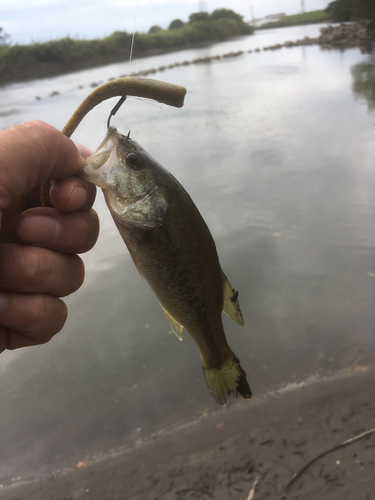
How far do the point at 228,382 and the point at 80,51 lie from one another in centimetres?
2911

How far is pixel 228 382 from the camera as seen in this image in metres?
1.51

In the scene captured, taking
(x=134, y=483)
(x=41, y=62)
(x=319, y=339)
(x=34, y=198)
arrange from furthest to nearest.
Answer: (x=41, y=62) < (x=319, y=339) < (x=134, y=483) < (x=34, y=198)

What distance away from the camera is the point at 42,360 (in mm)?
4426

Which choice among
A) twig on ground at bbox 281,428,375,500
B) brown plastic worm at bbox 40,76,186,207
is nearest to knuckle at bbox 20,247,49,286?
brown plastic worm at bbox 40,76,186,207

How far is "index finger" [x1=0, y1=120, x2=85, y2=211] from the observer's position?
1.25 metres

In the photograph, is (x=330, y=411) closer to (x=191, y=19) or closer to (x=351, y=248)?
(x=351, y=248)

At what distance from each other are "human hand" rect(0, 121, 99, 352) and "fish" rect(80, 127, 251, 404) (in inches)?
4.3

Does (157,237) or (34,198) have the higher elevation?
(34,198)

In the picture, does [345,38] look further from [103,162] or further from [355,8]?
[103,162]

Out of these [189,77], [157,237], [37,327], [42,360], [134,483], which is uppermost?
[189,77]

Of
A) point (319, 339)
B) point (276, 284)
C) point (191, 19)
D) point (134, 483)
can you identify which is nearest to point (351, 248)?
point (276, 284)

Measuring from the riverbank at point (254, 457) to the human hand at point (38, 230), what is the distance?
7.11 feet

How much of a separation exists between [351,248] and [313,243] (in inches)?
21.8

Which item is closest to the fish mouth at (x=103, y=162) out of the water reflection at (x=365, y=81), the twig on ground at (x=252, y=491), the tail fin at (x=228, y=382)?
the tail fin at (x=228, y=382)
